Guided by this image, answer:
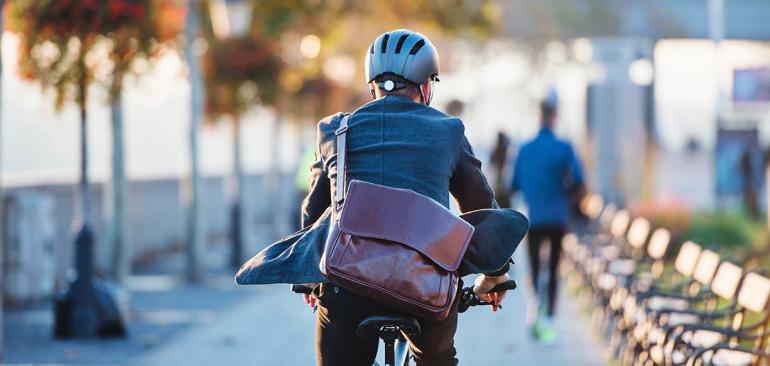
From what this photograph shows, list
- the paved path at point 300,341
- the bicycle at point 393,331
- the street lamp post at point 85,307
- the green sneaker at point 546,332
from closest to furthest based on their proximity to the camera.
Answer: the bicycle at point 393,331
the paved path at point 300,341
the green sneaker at point 546,332
the street lamp post at point 85,307

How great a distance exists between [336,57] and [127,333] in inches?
911

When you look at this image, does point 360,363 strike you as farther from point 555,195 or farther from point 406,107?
point 555,195

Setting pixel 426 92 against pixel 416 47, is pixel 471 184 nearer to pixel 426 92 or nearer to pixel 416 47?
pixel 426 92

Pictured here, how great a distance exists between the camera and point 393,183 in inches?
203

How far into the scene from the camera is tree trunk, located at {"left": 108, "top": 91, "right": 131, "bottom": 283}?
15.6 m

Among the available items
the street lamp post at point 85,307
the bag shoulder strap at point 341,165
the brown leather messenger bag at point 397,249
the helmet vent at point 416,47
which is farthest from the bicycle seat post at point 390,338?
the street lamp post at point 85,307

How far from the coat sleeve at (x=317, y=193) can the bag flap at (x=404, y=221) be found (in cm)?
38

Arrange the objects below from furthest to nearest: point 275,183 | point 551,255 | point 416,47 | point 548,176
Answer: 1. point 275,183
2. point 551,255
3. point 548,176
4. point 416,47

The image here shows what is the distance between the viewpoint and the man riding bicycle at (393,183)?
511 centimetres

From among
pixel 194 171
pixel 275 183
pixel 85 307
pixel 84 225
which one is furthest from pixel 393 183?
pixel 275 183

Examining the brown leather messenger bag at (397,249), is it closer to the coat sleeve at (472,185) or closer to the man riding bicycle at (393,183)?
the man riding bicycle at (393,183)

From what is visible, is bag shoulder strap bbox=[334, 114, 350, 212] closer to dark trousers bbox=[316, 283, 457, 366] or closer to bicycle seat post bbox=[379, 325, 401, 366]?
dark trousers bbox=[316, 283, 457, 366]

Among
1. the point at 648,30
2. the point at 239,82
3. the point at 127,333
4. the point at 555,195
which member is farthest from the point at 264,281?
the point at 648,30

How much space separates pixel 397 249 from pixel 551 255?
24.0ft
